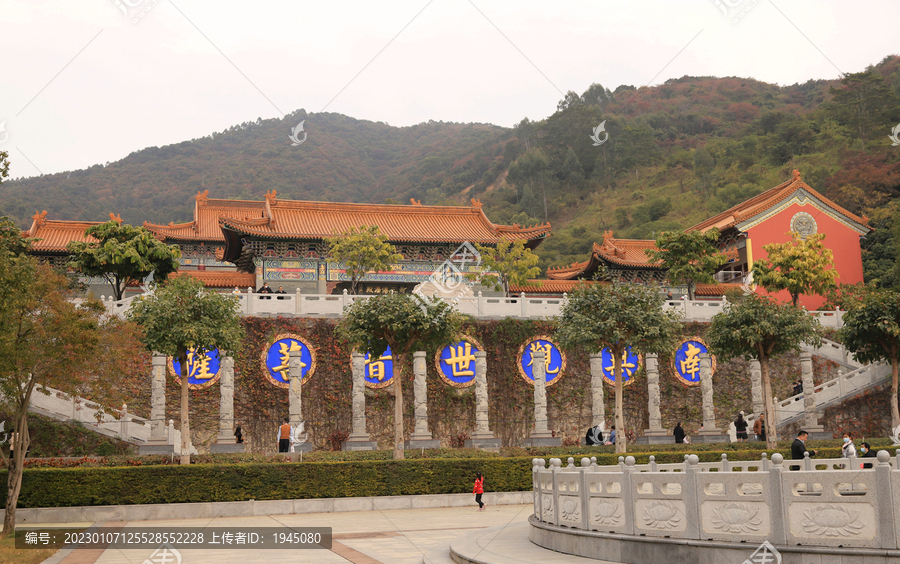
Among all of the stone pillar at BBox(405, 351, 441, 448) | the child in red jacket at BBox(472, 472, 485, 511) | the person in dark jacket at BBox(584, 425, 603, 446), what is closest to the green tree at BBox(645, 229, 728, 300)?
the person in dark jacket at BBox(584, 425, 603, 446)

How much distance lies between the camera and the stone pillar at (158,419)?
20.8 meters

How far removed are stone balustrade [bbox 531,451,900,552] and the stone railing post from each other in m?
0.01

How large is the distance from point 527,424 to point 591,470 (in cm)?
1694

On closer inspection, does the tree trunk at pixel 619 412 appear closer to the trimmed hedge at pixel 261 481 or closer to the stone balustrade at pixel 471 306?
the trimmed hedge at pixel 261 481

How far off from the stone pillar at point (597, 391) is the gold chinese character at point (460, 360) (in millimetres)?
4159

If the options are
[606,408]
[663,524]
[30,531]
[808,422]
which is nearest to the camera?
[663,524]

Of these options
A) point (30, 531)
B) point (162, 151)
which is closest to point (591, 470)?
point (30, 531)

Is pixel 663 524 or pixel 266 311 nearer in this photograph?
pixel 663 524

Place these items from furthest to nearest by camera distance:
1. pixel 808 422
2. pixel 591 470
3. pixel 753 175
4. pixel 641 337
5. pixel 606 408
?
pixel 753 175, pixel 606 408, pixel 808 422, pixel 641 337, pixel 591 470

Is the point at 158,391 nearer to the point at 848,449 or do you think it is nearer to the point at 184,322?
the point at 184,322

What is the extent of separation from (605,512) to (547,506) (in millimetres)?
1597

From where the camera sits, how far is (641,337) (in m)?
22.0

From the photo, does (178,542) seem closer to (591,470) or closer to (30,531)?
(30,531)

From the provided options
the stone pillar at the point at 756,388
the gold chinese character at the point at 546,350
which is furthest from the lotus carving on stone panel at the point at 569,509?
the stone pillar at the point at 756,388
